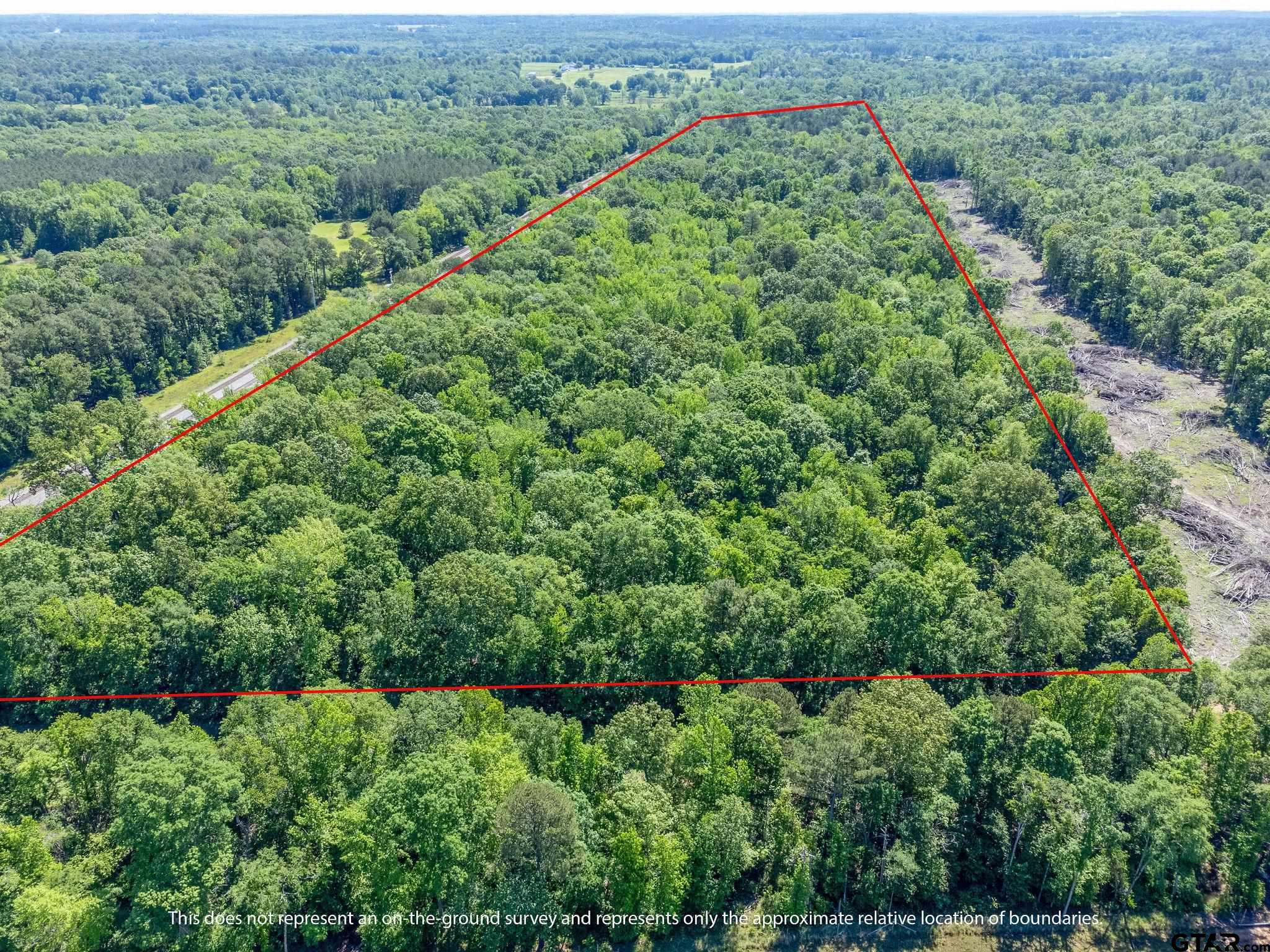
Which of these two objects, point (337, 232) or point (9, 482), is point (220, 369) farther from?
point (337, 232)

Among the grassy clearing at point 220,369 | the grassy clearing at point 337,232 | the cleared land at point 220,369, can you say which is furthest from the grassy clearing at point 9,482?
the grassy clearing at point 337,232

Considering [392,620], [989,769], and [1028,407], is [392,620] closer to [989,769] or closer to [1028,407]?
[989,769]

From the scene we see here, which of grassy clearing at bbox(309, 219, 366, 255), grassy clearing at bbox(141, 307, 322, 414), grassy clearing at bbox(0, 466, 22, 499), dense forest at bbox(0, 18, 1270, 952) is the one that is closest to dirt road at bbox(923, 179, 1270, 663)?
dense forest at bbox(0, 18, 1270, 952)

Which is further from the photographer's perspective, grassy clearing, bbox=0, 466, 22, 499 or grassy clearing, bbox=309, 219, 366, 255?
grassy clearing, bbox=309, 219, 366, 255

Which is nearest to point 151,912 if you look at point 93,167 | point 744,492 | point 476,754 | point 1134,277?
point 476,754

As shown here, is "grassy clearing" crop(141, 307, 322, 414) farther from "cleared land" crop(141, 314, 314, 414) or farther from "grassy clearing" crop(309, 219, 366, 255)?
"grassy clearing" crop(309, 219, 366, 255)

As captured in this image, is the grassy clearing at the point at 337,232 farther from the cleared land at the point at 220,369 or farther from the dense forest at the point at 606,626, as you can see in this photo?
the dense forest at the point at 606,626
